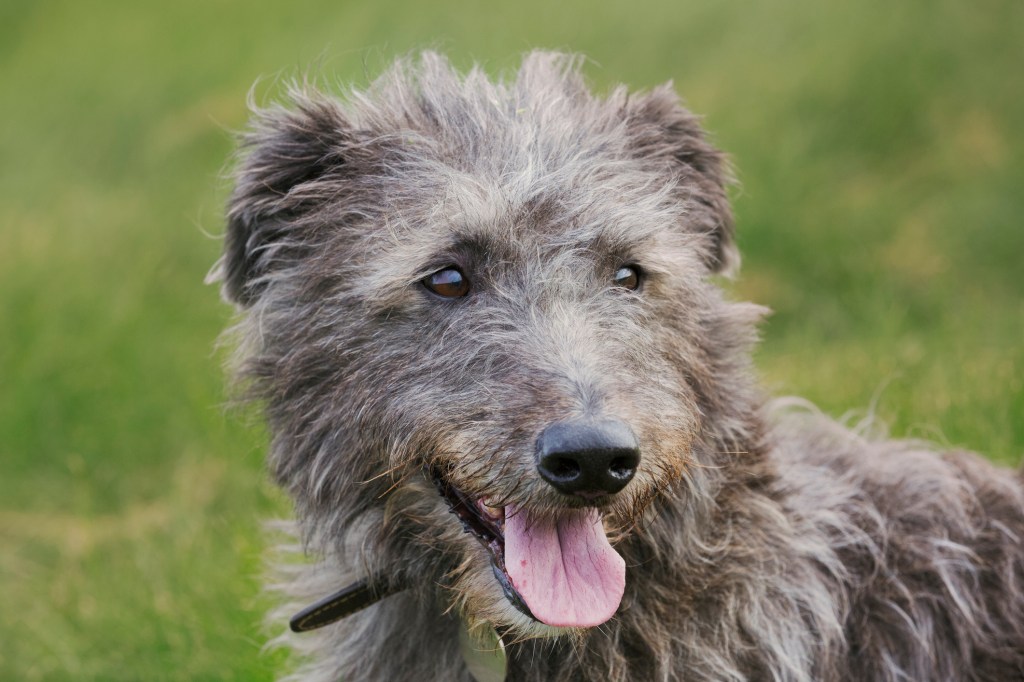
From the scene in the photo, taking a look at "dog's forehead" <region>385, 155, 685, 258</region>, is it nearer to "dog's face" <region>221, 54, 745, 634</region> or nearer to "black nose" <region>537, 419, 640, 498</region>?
"dog's face" <region>221, 54, 745, 634</region>

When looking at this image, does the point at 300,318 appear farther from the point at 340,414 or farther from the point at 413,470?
the point at 413,470

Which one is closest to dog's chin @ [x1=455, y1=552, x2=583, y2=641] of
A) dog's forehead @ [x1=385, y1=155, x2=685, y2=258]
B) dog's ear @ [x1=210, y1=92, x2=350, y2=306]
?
dog's forehead @ [x1=385, y1=155, x2=685, y2=258]

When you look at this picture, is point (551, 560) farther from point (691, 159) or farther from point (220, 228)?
point (220, 228)

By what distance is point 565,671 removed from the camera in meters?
4.16

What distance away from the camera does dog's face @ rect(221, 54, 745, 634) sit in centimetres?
375

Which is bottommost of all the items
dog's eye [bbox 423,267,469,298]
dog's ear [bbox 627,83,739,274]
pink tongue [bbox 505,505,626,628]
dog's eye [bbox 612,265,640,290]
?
pink tongue [bbox 505,505,626,628]

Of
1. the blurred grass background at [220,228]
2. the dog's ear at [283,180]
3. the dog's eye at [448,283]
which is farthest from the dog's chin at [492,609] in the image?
the blurred grass background at [220,228]

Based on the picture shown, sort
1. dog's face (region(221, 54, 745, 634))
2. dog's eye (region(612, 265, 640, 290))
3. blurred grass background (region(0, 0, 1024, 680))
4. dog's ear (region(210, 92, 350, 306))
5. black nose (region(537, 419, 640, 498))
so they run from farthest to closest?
blurred grass background (region(0, 0, 1024, 680)) < dog's ear (region(210, 92, 350, 306)) < dog's eye (region(612, 265, 640, 290)) < dog's face (region(221, 54, 745, 634)) < black nose (region(537, 419, 640, 498))

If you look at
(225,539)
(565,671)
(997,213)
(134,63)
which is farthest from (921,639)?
(134,63)

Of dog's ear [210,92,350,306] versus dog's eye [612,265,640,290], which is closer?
dog's eye [612,265,640,290]

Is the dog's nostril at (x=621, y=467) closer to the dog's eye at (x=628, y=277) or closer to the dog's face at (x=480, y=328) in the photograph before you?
the dog's face at (x=480, y=328)

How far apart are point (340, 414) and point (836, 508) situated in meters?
2.04

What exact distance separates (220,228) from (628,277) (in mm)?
8301

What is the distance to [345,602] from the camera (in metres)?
4.31
